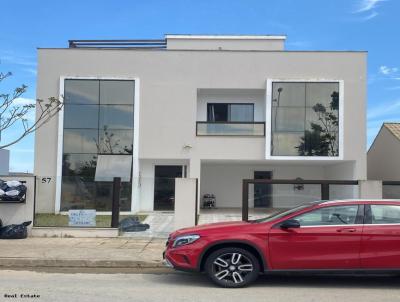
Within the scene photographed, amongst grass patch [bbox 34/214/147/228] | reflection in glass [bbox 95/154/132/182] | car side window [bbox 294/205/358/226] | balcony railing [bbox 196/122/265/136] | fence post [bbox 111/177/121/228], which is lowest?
grass patch [bbox 34/214/147/228]

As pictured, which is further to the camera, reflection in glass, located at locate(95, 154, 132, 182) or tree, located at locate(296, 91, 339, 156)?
tree, located at locate(296, 91, 339, 156)

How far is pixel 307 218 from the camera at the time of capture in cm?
819

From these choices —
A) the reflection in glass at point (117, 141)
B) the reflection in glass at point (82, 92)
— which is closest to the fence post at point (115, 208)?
the reflection in glass at point (117, 141)

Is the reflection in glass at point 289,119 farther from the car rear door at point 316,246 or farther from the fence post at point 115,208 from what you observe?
the car rear door at point 316,246

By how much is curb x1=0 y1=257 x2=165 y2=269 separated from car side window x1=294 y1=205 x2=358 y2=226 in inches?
138

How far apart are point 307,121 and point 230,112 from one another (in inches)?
170

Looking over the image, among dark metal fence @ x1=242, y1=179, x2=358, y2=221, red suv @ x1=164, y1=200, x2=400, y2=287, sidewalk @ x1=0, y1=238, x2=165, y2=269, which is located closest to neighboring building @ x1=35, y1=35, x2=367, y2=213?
dark metal fence @ x1=242, y1=179, x2=358, y2=221

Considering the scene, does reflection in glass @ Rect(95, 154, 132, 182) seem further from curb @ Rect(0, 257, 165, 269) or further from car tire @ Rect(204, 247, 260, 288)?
car tire @ Rect(204, 247, 260, 288)

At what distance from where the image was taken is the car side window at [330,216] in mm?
8141

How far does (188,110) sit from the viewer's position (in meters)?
25.5

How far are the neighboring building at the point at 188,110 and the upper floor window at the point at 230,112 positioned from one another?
56.2 inches

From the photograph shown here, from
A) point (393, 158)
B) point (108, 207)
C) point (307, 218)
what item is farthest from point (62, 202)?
point (393, 158)

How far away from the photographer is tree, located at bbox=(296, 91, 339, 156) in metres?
25.1

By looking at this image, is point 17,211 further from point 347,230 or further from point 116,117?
point 116,117
